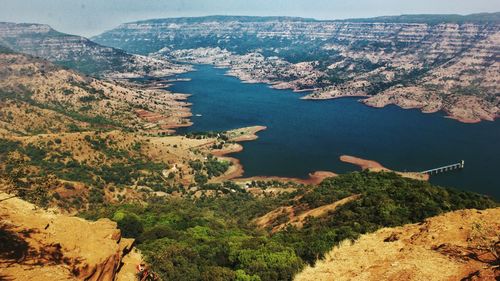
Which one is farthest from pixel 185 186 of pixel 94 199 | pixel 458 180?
pixel 458 180

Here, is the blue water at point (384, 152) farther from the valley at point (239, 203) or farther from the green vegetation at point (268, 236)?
the green vegetation at point (268, 236)

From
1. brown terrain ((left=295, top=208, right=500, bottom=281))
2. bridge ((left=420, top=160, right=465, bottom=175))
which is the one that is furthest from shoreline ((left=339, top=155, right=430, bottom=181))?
brown terrain ((left=295, top=208, right=500, bottom=281))

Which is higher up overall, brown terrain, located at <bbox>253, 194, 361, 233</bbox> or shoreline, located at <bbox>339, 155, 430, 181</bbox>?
brown terrain, located at <bbox>253, 194, 361, 233</bbox>

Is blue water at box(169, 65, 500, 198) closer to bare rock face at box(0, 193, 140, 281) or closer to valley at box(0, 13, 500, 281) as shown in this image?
valley at box(0, 13, 500, 281)

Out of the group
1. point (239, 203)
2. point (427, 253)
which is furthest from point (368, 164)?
point (427, 253)

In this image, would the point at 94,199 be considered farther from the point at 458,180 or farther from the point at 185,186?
the point at 458,180

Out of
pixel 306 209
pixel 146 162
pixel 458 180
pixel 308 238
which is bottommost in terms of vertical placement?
pixel 458 180
